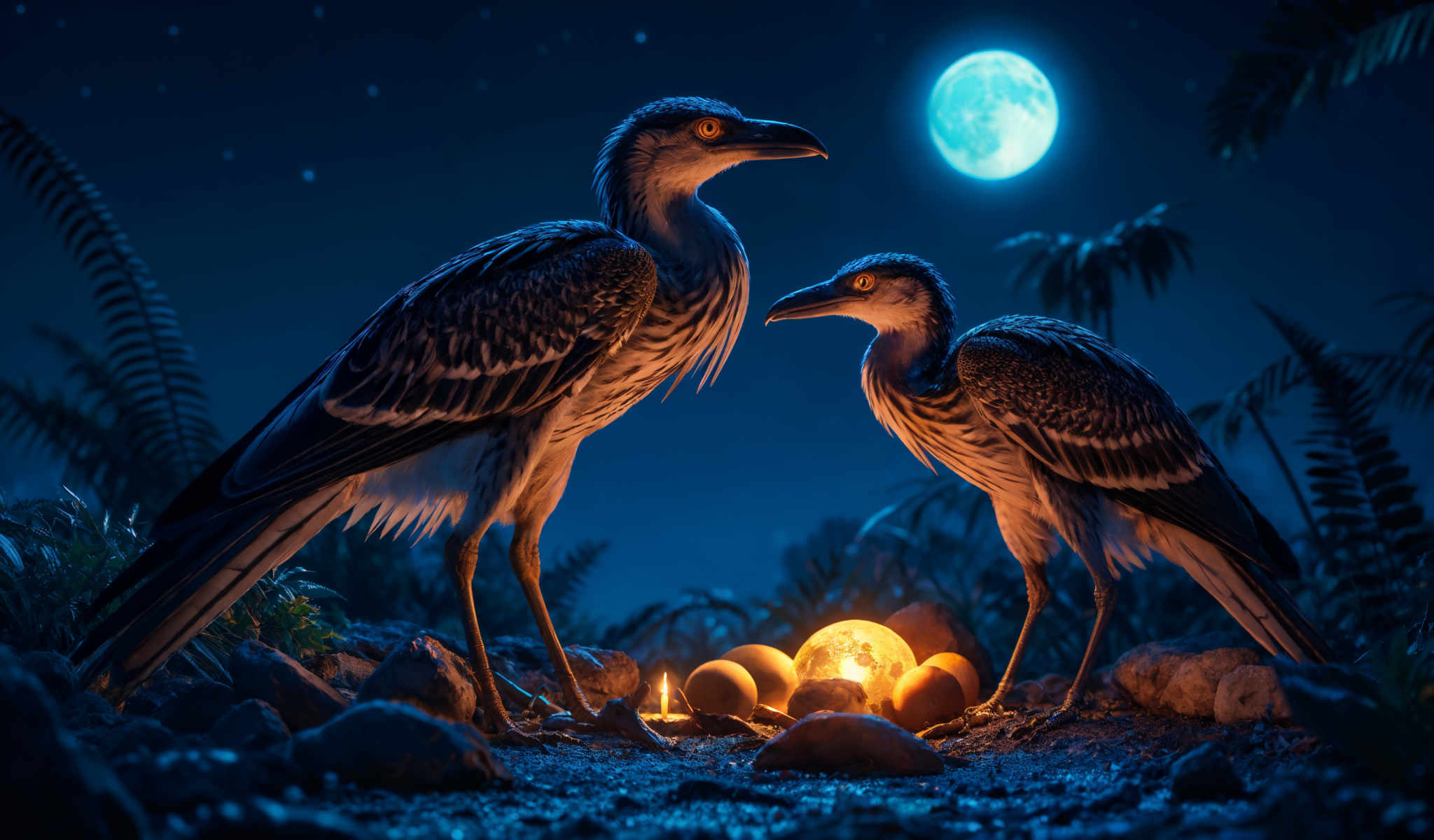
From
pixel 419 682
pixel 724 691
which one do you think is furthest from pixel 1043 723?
pixel 419 682

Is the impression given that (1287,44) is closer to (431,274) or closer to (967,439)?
(967,439)

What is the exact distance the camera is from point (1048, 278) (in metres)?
9.45

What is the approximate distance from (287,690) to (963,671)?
3560 mm

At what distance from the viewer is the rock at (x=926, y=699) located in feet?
14.0

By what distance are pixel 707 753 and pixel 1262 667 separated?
8.64ft

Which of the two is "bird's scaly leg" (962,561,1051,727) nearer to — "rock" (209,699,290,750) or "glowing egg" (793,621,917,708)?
"glowing egg" (793,621,917,708)

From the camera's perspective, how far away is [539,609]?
13.7ft

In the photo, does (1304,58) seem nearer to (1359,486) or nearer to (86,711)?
(1359,486)

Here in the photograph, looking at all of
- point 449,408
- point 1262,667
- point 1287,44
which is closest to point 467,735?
Answer: point 449,408

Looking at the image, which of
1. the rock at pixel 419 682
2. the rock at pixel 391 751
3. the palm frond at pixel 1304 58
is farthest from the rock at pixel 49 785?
the palm frond at pixel 1304 58

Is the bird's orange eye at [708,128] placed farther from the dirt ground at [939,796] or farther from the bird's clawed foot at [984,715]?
the bird's clawed foot at [984,715]

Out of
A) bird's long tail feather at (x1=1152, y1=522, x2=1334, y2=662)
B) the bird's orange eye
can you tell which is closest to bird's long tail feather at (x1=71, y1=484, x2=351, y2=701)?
the bird's orange eye

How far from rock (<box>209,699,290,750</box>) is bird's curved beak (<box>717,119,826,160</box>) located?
3.36 m

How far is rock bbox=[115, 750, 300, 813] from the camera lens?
1.87 m
